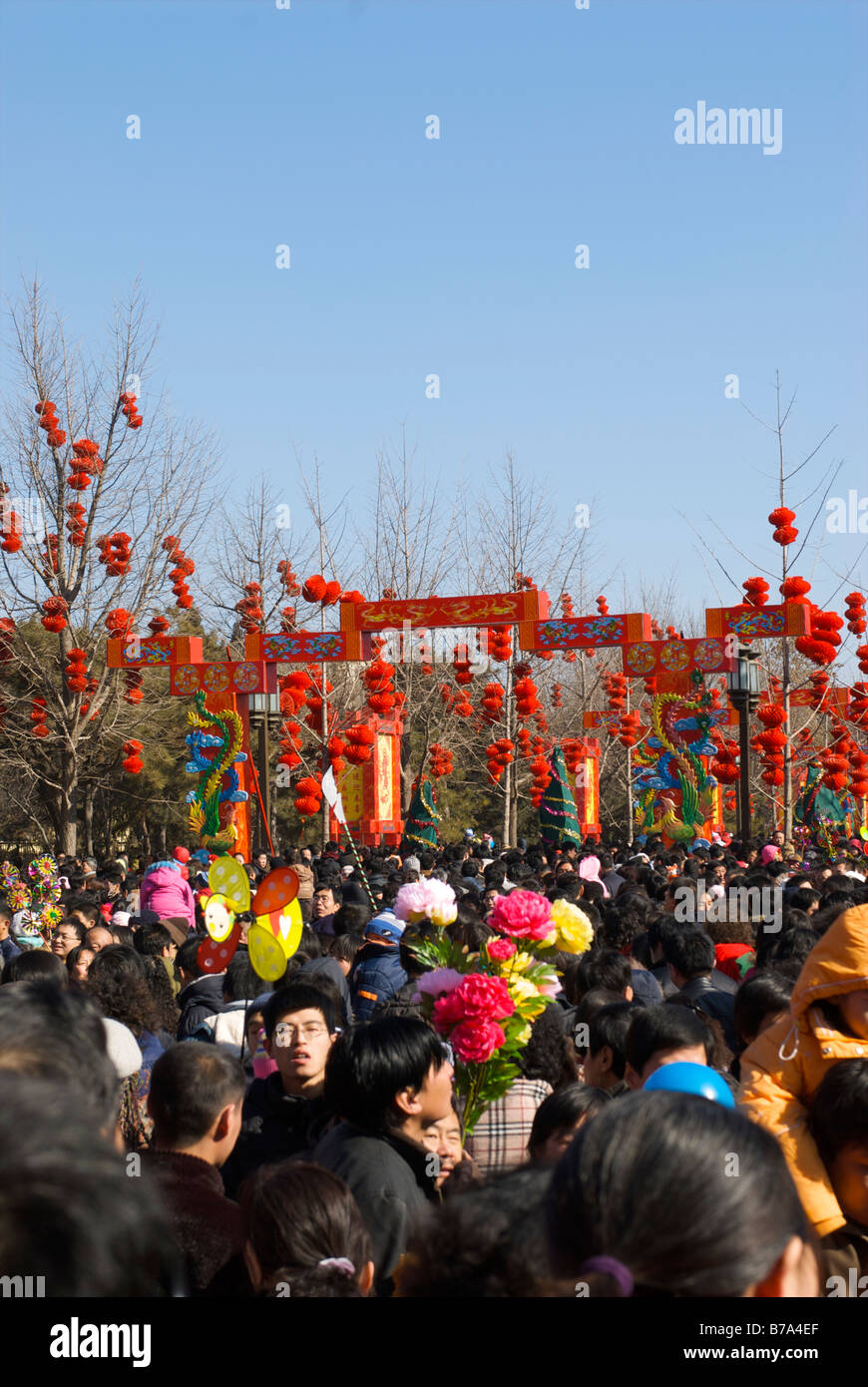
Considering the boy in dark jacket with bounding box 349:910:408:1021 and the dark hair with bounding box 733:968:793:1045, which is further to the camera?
the boy in dark jacket with bounding box 349:910:408:1021

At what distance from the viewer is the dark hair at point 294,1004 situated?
4074mm

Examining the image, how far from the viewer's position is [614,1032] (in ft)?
13.9

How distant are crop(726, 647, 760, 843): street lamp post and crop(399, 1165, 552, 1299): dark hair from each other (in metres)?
16.0

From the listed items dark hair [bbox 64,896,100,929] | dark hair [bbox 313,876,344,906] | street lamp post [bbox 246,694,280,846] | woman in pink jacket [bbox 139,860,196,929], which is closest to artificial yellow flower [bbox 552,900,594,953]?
dark hair [bbox 64,896,100,929]

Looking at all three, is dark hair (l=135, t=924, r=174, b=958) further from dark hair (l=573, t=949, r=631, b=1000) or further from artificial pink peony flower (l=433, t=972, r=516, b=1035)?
artificial pink peony flower (l=433, t=972, r=516, b=1035)

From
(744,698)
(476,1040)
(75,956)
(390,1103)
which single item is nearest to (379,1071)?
(390,1103)

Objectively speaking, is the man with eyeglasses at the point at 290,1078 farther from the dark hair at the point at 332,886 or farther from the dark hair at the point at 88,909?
the dark hair at the point at 332,886

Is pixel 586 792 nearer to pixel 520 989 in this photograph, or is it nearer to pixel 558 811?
pixel 558 811

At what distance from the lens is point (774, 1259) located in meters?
1.48

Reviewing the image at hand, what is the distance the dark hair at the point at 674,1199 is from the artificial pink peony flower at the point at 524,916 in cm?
246

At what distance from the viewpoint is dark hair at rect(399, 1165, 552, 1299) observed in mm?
1649

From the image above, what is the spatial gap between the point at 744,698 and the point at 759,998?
13.6 meters
